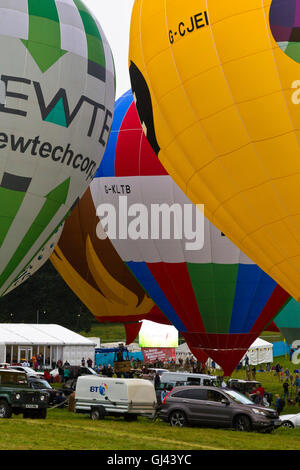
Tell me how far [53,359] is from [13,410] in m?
22.7

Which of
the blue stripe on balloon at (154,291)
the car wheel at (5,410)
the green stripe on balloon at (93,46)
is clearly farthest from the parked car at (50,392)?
the green stripe on balloon at (93,46)

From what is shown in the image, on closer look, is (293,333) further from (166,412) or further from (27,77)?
(27,77)

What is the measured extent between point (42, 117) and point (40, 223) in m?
2.39

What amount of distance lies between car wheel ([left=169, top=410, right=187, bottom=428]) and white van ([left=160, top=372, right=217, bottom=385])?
5.28 meters

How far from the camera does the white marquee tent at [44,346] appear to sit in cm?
4006

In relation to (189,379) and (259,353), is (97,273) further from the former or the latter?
(259,353)

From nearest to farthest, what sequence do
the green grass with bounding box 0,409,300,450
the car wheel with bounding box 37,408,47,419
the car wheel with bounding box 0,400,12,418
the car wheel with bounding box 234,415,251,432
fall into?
the green grass with bounding box 0,409,300,450 → the car wheel with bounding box 0,400,12,418 → the car wheel with bounding box 234,415,251,432 → the car wheel with bounding box 37,408,47,419

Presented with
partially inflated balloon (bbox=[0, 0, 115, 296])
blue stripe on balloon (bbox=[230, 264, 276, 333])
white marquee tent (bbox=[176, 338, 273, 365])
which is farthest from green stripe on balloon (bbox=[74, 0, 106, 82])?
white marquee tent (bbox=[176, 338, 273, 365])

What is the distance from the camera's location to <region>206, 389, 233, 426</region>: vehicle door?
18.8 metres

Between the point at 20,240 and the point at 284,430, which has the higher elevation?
the point at 20,240

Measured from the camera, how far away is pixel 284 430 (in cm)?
1998

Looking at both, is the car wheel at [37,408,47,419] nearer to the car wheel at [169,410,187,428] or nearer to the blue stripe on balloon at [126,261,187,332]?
the car wheel at [169,410,187,428]

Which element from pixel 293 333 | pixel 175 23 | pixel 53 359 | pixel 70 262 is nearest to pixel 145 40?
pixel 175 23

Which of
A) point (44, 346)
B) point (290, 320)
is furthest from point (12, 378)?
point (44, 346)
